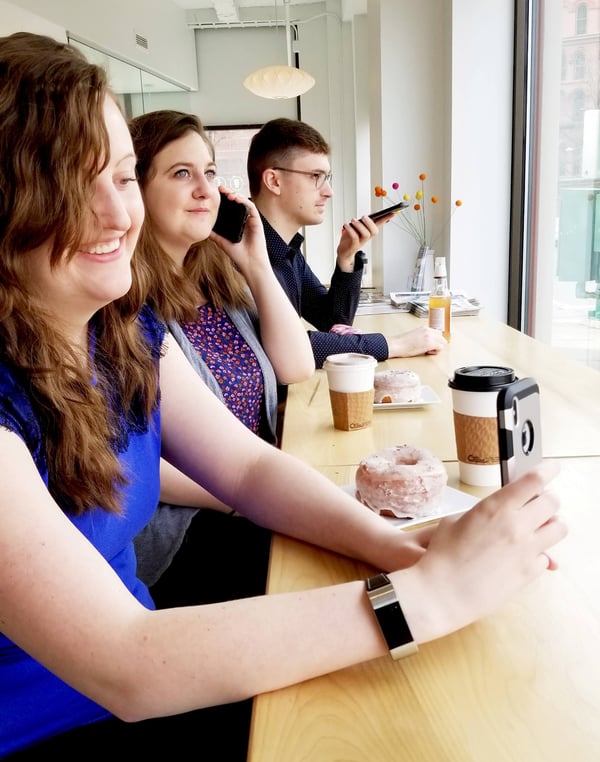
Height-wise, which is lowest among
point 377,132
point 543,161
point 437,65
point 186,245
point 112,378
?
point 112,378

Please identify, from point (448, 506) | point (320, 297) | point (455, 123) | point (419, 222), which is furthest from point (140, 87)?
point (448, 506)

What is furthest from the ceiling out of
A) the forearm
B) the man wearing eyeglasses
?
the forearm

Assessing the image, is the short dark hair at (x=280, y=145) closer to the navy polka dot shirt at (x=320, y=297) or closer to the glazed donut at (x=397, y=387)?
the navy polka dot shirt at (x=320, y=297)

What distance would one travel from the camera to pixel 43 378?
0.73 m

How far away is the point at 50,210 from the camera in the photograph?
736mm

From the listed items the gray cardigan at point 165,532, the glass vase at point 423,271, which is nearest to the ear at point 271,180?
the gray cardigan at point 165,532

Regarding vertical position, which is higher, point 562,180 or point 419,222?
point 562,180

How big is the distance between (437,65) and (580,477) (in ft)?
9.70

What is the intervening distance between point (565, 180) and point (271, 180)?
138cm

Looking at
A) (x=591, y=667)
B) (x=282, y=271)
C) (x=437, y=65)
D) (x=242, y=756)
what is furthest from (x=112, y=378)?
(x=437, y=65)

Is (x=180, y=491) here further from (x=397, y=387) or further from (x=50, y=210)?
(x=50, y=210)

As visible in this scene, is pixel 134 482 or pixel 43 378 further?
pixel 134 482

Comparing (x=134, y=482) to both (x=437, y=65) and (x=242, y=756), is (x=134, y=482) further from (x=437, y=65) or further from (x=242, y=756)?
(x=437, y=65)

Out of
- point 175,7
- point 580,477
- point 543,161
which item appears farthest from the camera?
point 175,7
